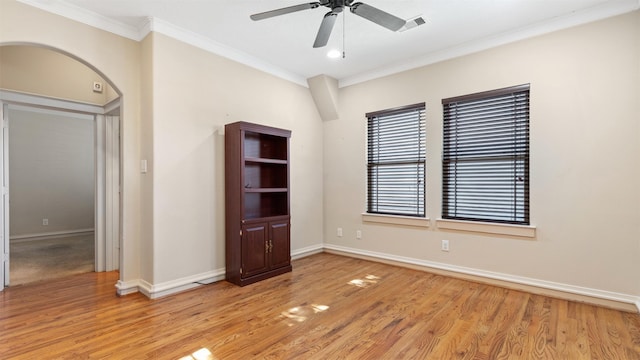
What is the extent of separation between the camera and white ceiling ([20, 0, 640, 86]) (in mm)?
2891

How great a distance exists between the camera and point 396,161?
4445 millimetres

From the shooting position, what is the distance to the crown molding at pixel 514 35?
9.46ft

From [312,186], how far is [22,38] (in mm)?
3614

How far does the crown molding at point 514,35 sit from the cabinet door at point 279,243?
8.20 feet

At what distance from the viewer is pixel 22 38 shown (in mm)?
2678

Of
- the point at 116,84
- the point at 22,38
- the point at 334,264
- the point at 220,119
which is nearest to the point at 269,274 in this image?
the point at 334,264

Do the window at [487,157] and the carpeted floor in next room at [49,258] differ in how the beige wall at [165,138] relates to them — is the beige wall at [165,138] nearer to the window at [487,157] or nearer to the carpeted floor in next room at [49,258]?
the carpeted floor in next room at [49,258]

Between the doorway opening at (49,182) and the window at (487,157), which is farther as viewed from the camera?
the doorway opening at (49,182)

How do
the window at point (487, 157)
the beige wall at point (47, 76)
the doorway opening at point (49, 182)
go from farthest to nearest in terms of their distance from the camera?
the doorway opening at point (49, 182) < the beige wall at point (47, 76) < the window at point (487, 157)

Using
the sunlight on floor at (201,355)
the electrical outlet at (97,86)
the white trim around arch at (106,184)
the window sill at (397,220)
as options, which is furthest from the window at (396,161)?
the electrical outlet at (97,86)

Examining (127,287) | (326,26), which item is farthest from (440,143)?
(127,287)

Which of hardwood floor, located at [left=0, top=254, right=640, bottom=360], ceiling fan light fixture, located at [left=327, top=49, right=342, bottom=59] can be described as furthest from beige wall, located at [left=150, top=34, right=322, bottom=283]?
ceiling fan light fixture, located at [left=327, top=49, right=342, bottom=59]

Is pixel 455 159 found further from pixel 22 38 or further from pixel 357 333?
pixel 22 38

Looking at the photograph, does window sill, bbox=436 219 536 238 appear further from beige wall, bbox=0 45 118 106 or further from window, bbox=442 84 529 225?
beige wall, bbox=0 45 118 106
